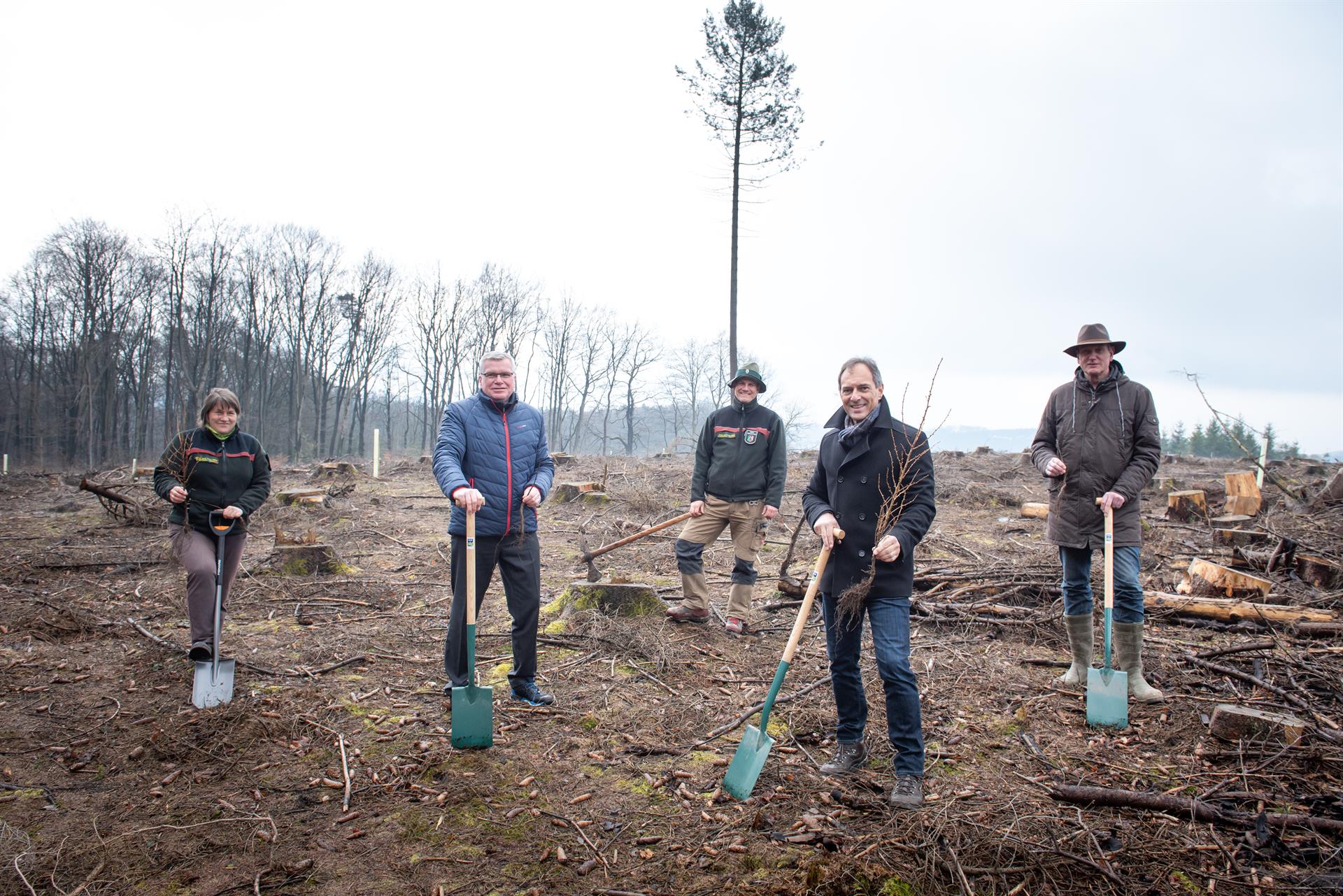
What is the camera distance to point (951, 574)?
22.7 feet

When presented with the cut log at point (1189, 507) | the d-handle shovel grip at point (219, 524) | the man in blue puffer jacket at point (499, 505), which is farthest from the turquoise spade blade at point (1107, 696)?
the cut log at point (1189, 507)

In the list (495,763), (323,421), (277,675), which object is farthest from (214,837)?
(323,421)

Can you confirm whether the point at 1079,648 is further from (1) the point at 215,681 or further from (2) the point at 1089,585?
(1) the point at 215,681

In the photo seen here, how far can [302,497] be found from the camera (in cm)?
1338

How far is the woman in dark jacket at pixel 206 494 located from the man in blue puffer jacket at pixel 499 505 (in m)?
1.54

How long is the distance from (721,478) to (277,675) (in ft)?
11.8

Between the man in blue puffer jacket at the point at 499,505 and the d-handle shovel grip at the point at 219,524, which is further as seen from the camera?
the d-handle shovel grip at the point at 219,524

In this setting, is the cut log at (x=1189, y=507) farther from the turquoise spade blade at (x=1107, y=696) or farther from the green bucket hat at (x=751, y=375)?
the green bucket hat at (x=751, y=375)

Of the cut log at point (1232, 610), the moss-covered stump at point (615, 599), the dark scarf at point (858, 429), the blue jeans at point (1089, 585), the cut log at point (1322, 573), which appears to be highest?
the dark scarf at point (858, 429)

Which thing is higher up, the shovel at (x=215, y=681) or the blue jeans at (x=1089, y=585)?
the blue jeans at (x=1089, y=585)

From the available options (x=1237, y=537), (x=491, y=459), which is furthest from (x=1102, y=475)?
(x=1237, y=537)

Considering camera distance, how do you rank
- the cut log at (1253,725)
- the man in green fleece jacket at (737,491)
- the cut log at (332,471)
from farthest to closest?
the cut log at (332,471), the man in green fleece jacket at (737,491), the cut log at (1253,725)

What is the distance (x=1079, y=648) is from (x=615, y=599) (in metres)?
3.53

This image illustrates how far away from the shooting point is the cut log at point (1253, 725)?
11.6ft
